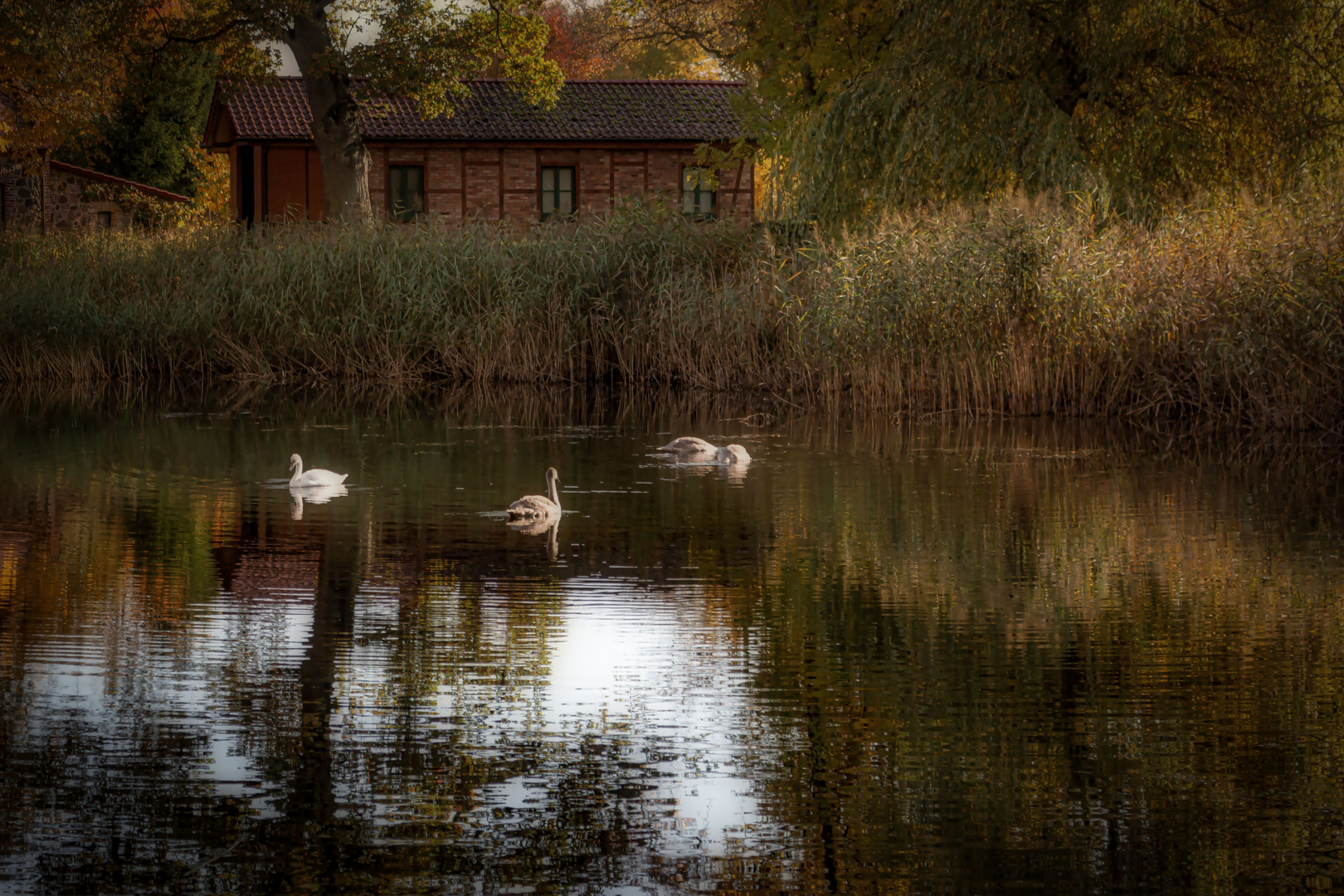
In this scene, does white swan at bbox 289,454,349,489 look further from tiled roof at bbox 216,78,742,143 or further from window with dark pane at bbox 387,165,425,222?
window with dark pane at bbox 387,165,425,222

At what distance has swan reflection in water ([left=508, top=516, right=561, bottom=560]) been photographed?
31.3 feet

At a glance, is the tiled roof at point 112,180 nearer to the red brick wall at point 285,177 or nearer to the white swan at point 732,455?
the red brick wall at point 285,177

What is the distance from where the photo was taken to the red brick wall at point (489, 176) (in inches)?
1577

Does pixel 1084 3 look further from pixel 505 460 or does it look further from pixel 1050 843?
pixel 1050 843

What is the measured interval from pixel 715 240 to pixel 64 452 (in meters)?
10.4

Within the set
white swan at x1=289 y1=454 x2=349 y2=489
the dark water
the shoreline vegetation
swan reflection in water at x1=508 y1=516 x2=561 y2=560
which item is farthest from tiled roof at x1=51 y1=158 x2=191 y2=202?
swan reflection in water at x1=508 y1=516 x2=561 y2=560

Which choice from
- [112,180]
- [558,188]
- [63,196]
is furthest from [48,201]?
[558,188]

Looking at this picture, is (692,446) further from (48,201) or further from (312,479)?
(48,201)

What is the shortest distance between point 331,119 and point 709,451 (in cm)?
2079

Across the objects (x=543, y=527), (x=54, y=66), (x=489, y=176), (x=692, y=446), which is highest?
(x=54, y=66)

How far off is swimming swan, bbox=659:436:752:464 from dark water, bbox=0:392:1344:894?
1567 millimetres

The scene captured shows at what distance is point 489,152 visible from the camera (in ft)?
133

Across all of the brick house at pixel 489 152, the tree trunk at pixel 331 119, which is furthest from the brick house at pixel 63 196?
the tree trunk at pixel 331 119

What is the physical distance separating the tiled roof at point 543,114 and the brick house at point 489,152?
0.04m
